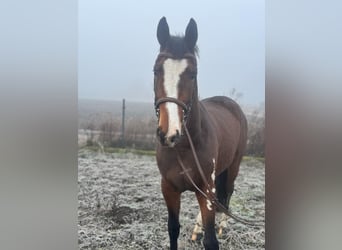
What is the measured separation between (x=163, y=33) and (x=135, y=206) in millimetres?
696

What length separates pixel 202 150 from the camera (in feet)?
5.17

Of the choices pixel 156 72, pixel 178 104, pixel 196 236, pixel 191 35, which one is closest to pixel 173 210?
pixel 196 236

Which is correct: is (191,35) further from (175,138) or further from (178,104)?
(175,138)

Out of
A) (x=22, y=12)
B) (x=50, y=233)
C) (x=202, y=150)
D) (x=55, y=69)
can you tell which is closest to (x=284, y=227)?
(x=202, y=150)

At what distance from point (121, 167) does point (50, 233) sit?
0.38m

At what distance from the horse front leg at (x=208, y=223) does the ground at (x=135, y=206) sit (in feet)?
0.08

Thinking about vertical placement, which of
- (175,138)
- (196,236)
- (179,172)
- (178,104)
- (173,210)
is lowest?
(196,236)

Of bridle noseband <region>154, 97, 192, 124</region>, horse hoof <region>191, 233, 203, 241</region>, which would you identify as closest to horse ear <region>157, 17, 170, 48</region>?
bridle noseband <region>154, 97, 192, 124</region>

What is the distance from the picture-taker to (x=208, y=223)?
1.58 metres

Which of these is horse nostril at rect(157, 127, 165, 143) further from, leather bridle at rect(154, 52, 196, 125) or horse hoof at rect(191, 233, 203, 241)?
horse hoof at rect(191, 233, 203, 241)

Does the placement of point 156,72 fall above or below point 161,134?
above

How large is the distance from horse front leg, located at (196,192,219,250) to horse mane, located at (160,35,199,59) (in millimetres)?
555

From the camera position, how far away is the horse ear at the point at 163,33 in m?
1.56

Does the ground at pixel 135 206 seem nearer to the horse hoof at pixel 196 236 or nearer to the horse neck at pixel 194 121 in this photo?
the horse hoof at pixel 196 236
